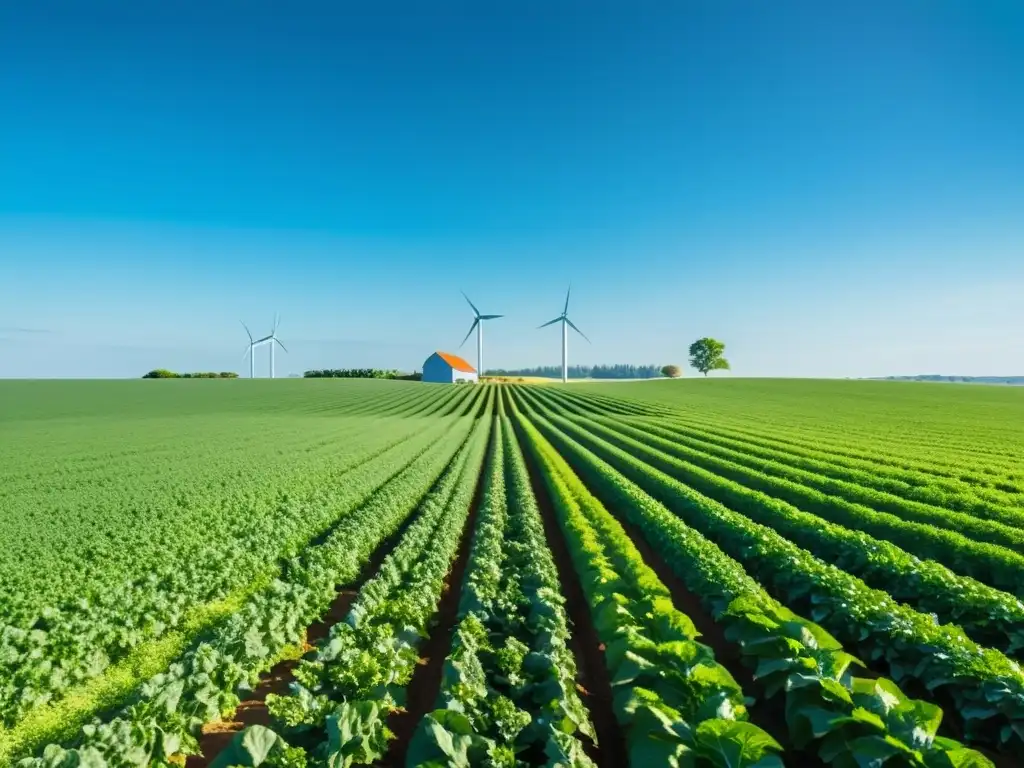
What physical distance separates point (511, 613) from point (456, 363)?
431 feet

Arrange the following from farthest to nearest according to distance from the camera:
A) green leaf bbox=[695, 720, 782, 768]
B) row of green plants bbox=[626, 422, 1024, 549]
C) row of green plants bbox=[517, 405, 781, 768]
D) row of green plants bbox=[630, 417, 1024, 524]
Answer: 1. row of green plants bbox=[630, 417, 1024, 524]
2. row of green plants bbox=[626, 422, 1024, 549]
3. row of green plants bbox=[517, 405, 781, 768]
4. green leaf bbox=[695, 720, 782, 768]

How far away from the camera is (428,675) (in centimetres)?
974

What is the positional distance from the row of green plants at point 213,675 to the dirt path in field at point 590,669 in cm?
536

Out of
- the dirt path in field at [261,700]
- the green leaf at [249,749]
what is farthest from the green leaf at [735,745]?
the dirt path in field at [261,700]

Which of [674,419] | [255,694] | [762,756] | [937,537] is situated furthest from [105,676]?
[674,419]

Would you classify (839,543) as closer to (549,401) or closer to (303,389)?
(549,401)

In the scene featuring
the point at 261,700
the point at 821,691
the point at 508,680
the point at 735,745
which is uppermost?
the point at 735,745

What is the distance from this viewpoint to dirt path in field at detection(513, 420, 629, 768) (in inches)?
304

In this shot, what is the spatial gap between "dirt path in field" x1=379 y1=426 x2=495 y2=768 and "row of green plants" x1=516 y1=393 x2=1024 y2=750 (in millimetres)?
7062

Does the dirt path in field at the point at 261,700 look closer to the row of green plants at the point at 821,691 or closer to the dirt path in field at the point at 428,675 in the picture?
the dirt path in field at the point at 428,675

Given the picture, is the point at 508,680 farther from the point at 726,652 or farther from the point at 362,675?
the point at 726,652

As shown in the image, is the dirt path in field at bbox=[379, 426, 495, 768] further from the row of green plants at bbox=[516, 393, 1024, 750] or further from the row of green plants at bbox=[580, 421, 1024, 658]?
the row of green plants at bbox=[580, 421, 1024, 658]

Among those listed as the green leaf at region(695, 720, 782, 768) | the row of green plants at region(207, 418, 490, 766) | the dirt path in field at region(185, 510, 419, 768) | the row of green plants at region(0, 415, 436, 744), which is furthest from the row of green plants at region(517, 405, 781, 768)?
the row of green plants at region(0, 415, 436, 744)

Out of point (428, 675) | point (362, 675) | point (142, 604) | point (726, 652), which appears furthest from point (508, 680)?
point (142, 604)
